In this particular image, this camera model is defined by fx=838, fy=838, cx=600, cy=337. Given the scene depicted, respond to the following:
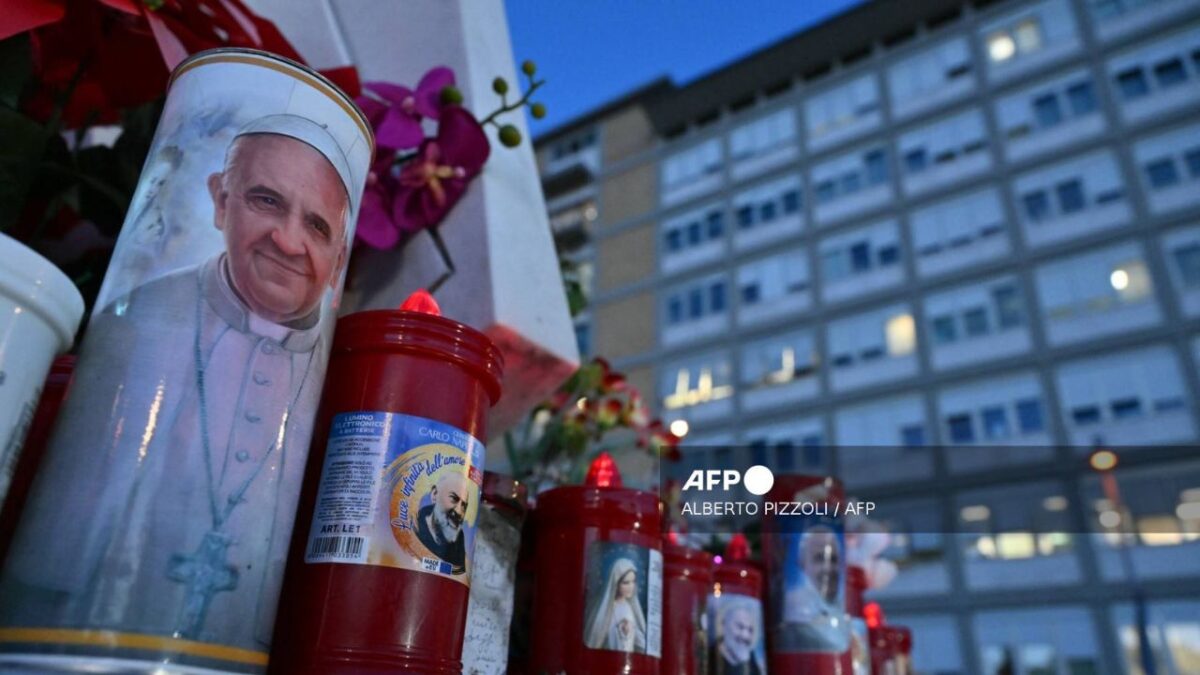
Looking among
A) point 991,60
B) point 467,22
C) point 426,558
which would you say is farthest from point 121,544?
point 991,60

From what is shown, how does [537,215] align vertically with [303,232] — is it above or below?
above

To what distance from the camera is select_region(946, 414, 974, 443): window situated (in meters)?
10.6

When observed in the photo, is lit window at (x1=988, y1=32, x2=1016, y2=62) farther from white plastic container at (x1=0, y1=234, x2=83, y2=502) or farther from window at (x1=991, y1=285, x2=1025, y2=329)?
white plastic container at (x1=0, y1=234, x2=83, y2=502)

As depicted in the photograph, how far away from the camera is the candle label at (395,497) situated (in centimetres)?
56

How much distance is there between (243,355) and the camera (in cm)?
52

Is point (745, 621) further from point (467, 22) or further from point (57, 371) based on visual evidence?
point (467, 22)

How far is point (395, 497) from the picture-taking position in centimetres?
57

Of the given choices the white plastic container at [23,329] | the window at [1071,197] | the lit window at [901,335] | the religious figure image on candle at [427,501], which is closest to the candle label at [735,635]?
the religious figure image on candle at [427,501]

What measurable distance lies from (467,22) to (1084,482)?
36.2 feet

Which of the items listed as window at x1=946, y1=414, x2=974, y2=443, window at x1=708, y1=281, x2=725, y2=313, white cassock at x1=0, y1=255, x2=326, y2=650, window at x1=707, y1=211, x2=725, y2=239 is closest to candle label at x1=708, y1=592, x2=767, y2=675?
white cassock at x1=0, y1=255, x2=326, y2=650

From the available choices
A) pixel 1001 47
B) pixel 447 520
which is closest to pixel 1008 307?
pixel 1001 47

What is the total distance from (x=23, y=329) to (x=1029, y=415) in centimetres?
1129

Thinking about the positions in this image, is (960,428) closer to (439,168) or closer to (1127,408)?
(1127,408)

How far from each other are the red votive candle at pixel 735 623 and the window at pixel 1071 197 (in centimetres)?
1140
